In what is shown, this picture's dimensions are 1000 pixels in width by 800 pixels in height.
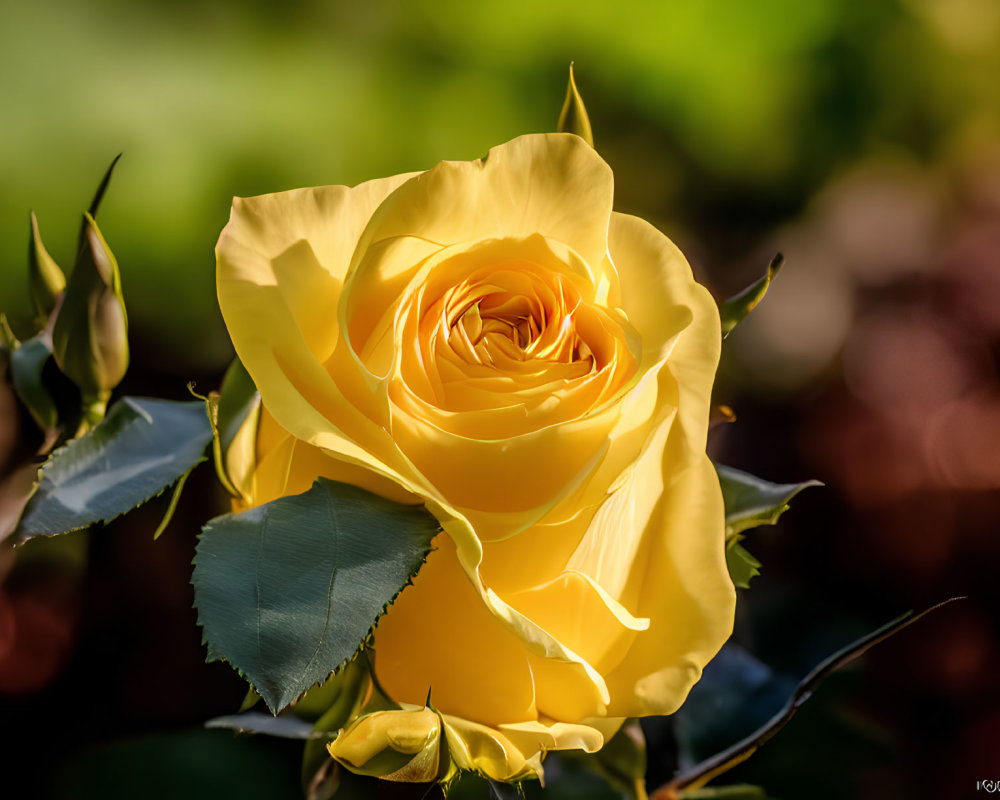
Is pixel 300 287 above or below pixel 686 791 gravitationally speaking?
above

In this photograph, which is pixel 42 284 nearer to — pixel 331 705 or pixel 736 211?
pixel 331 705

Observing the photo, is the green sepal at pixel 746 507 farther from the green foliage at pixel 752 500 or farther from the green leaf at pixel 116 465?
the green leaf at pixel 116 465

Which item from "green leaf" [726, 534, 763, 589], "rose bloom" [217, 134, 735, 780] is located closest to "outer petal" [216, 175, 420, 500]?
"rose bloom" [217, 134, 735, 780]

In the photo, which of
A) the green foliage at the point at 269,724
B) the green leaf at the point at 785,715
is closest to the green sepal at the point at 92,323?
the green foliage at the point at 269,724

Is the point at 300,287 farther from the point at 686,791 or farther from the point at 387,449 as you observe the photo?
the point at 686,791

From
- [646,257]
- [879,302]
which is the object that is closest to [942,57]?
[879,302]

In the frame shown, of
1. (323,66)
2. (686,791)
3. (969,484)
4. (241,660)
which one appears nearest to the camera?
(241,660)

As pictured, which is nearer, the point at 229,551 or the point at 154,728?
the point at 229,551
